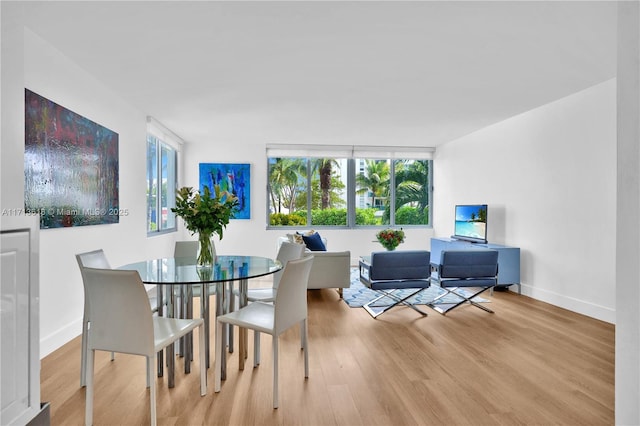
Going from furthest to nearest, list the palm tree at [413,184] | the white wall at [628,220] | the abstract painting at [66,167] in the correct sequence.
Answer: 1. the palm tree at [413,184]
2. the abstract painting at [66,167]
3. the white wall at [628,220]

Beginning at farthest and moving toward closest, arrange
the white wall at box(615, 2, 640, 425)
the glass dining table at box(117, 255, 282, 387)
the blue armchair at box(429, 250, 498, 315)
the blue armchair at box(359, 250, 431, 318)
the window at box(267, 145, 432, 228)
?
the window at box(267, 145, 432, 228), the blue armchair at box(429, 250, 498, 315), the blue armchair at box(359, 250, 431, 318), the glass dining table at box(117, 255, 282, 387), the white wall at box(615, 2, 640, 425)

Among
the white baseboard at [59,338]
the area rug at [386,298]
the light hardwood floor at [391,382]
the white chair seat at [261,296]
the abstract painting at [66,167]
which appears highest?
the abstract painting at [66,167]

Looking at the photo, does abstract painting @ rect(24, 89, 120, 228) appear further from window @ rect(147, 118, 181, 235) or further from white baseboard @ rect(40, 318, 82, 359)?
window @ rect(147, 118, 181, 235)

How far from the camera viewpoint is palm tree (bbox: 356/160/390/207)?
8188 mm

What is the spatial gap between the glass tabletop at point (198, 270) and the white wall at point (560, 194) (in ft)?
11.7

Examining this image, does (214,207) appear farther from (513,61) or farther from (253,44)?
(513,61)

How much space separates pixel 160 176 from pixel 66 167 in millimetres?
3007

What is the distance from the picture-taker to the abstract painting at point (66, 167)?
2.89 metres

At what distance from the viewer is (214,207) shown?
2967mm

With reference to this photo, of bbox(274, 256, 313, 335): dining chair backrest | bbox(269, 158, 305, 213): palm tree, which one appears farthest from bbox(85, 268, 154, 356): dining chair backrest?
bbox(269, 158, 305, 213): palm tree

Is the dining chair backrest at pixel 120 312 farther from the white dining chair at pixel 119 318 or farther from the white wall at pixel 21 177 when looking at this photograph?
the white wall at pixel 21 177

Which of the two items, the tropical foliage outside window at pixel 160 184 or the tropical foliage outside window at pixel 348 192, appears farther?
the tropical foliage outside window at pixel 348 192

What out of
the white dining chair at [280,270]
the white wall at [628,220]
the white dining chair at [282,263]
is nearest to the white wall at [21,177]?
the white dining chair at [280,270]

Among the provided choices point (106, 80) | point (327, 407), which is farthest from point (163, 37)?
point (327, 407)
